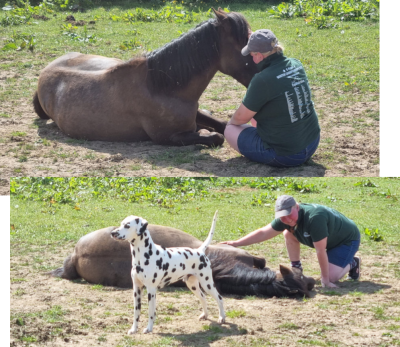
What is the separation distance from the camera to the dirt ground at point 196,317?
4.48 meters

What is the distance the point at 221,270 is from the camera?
597 cm

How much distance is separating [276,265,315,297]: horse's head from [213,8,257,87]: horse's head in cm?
311

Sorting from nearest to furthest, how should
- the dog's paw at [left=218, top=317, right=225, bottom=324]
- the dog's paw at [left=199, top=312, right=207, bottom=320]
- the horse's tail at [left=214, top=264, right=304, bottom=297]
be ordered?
the dog's paw at [left=218, top=317, right=225, bottom=324]
the dog's paw at [left=199, top=312, right=207, bottom=320]
the horse's tail at [left=214, top=264, right=304, bottom=297]

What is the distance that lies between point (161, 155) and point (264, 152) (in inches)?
59.2

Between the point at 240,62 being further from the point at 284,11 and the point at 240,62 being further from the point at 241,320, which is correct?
the point at 284,11

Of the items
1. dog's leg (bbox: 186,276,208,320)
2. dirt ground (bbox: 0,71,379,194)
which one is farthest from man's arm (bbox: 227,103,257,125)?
dog's leg (bbox: 186,276,208,320)

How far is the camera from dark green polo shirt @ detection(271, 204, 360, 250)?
227 inches

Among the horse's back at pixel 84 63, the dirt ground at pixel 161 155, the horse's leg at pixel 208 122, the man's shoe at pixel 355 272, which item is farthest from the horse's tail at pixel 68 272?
the horse's back at pixel 84 63

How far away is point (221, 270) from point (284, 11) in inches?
515

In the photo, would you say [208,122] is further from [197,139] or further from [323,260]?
[323,260]

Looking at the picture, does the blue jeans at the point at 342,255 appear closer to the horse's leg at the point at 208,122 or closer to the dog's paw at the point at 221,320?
the dog's paw at the point at 221,320

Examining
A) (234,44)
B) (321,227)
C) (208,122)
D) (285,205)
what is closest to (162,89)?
(208,122)

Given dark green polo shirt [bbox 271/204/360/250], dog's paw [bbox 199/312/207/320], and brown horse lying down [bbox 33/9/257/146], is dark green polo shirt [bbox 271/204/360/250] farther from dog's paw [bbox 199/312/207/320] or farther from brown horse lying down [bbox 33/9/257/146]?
brown horse lying down [bbox 33/9/257/146]

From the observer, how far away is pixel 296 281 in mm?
5637
